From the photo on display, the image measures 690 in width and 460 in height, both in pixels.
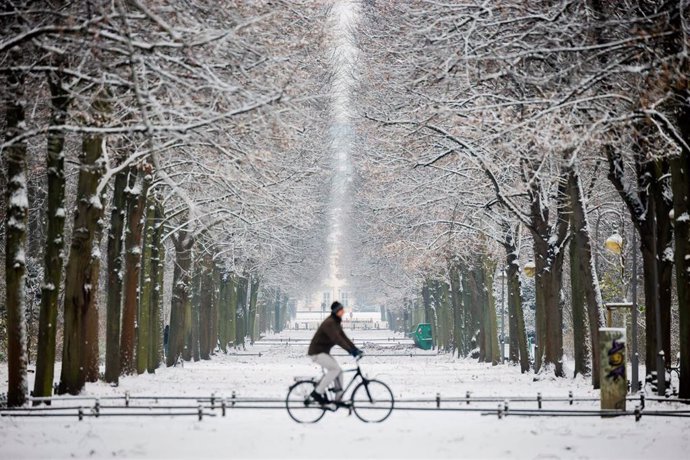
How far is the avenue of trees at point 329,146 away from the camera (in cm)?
1634

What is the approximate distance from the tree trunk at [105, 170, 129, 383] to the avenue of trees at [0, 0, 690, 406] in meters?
0.06

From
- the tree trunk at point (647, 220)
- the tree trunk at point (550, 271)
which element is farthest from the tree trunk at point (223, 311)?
the tree trunk at point (647, 220)

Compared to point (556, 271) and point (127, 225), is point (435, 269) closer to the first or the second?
point (556, 271)

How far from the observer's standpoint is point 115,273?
2769 cm

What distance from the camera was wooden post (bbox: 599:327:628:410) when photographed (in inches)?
673

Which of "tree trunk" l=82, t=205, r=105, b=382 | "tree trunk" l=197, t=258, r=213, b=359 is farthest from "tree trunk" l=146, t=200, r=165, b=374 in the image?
"tree trunk" l=197, t=258, r=213, b=359

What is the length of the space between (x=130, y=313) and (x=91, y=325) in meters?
5.98

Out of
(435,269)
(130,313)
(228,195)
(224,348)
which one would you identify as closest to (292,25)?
(228,195)

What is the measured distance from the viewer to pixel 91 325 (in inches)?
936

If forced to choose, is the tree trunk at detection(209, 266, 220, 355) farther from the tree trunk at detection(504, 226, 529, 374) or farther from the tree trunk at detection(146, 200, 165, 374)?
the tree trunk at detection(504, 226, 529, 374)

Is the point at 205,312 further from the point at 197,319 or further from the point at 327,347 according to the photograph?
the point at 327,347

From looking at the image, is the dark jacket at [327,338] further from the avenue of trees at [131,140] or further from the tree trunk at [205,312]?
the tree trunk at [205,312]

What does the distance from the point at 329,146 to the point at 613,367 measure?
104 feet

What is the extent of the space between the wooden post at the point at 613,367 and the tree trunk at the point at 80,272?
11.2m
